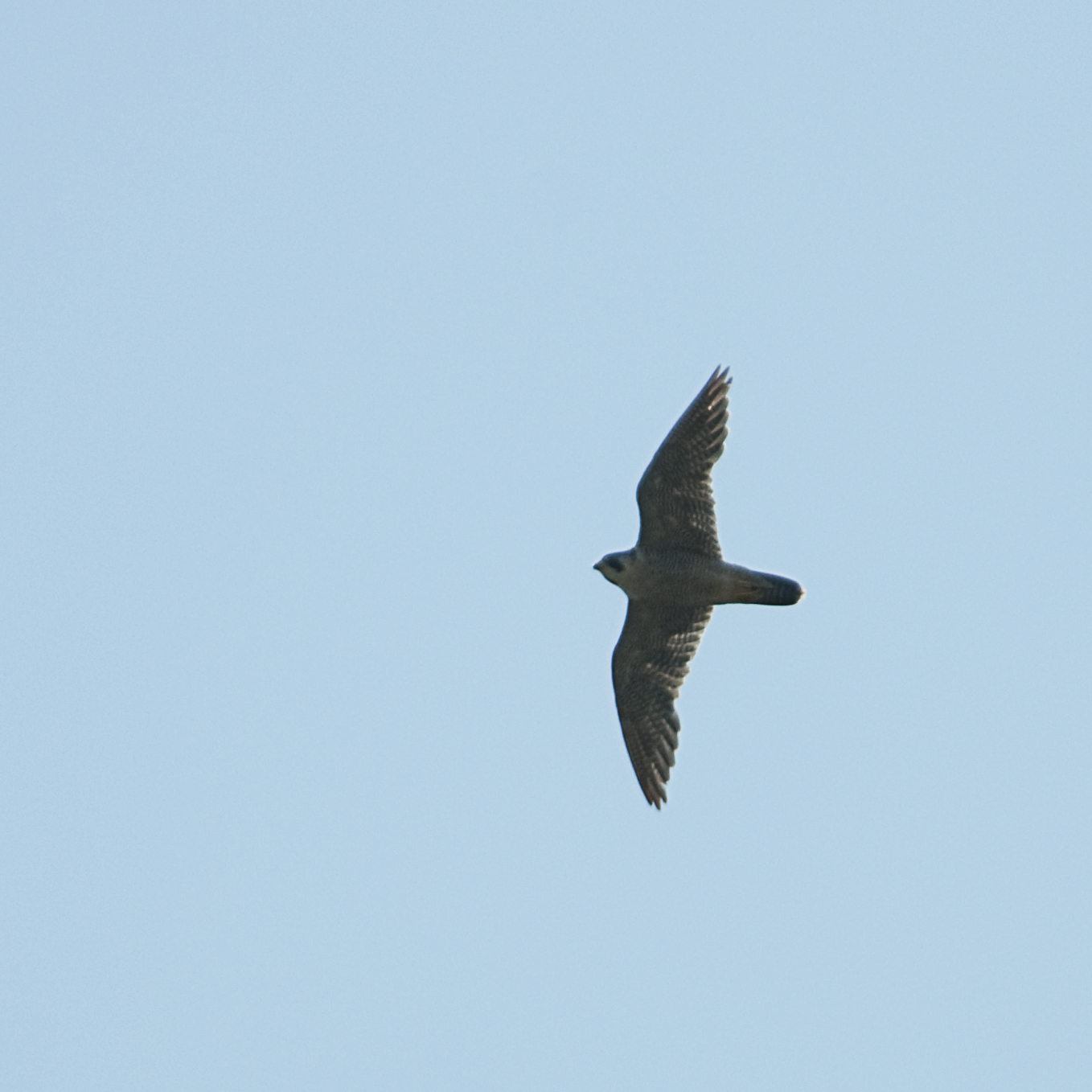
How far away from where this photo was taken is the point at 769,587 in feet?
49.4

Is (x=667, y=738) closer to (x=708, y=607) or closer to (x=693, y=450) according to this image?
(x=708, y=607)

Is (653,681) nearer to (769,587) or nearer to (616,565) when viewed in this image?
(616,565)

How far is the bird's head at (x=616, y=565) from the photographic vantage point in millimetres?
15391

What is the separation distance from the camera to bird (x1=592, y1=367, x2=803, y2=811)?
1499 centimetres

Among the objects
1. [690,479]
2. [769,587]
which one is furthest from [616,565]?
[769,587]

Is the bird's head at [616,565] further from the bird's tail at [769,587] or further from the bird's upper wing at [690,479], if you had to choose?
the bird's tail at [769,587]

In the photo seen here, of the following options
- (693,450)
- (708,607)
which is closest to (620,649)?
(708,607)

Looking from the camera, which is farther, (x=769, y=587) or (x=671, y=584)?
(x=671, y=584)

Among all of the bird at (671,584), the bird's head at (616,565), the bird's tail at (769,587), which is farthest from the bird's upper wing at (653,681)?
the bird's tail at (769,587)

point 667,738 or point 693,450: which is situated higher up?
point 693,450

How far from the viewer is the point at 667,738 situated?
Answer: 52.4ft

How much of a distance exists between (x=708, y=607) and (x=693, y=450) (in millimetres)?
1587

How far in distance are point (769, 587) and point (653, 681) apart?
155 cm

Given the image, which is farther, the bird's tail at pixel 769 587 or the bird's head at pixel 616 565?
the bird's head at pixel 616 565
